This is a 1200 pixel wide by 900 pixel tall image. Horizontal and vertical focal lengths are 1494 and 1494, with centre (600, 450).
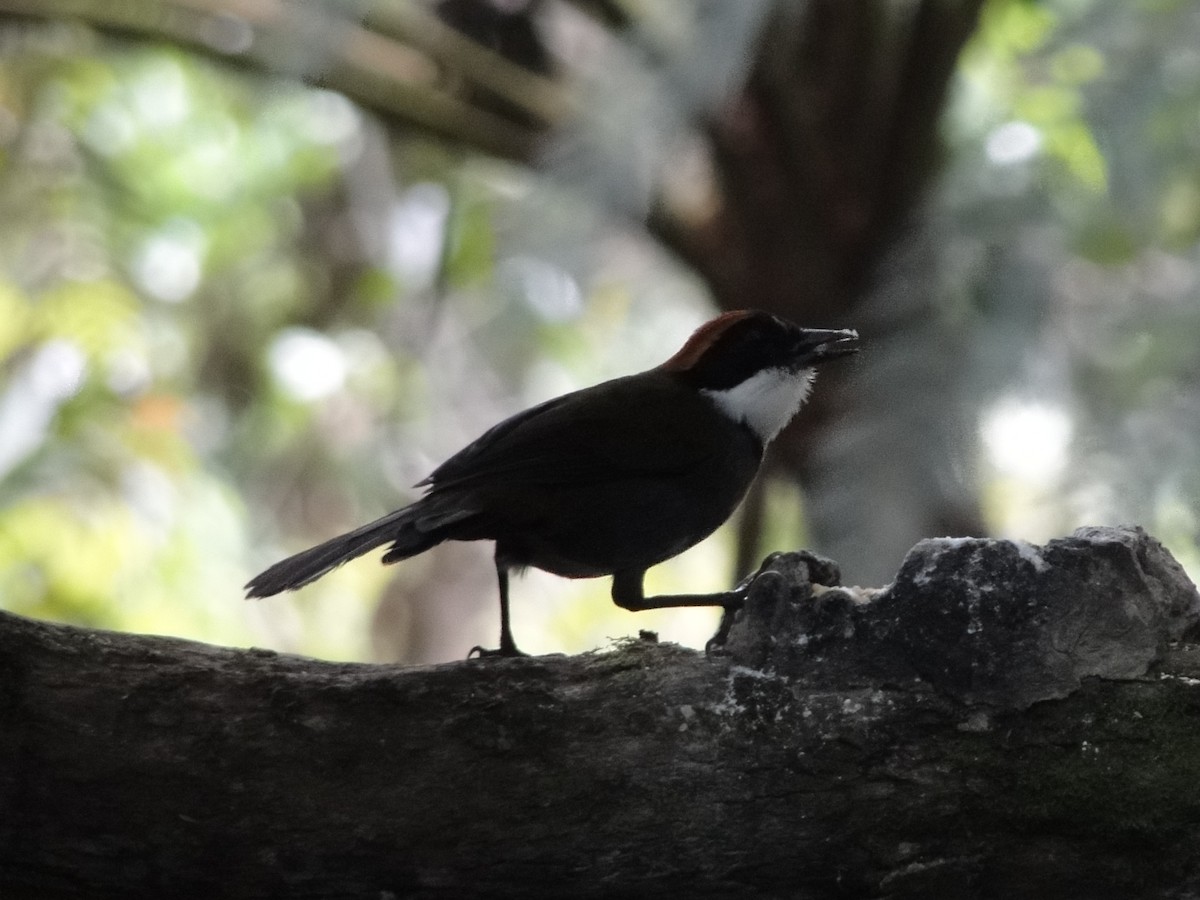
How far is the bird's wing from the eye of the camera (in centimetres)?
278

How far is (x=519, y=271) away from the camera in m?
4.32

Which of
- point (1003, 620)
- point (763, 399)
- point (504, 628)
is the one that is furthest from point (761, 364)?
point (1003, 620)

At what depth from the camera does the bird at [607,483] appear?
2.69 meters

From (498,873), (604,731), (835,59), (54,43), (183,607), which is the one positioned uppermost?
(54,43)

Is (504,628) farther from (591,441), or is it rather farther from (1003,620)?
(1003,620)

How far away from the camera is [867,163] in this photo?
14.7 ft

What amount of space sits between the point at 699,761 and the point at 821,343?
4.48 ft

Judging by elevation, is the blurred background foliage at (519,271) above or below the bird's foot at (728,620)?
above

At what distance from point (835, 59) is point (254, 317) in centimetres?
296

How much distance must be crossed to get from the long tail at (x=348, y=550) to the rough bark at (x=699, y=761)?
0.88ft

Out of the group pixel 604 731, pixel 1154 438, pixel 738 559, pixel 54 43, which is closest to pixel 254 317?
pixel 54 43

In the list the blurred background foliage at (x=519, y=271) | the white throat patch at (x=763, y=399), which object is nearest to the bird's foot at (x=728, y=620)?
the white throat patch at (x=763, y=399)

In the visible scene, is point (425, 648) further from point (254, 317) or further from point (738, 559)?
point (738, 559)

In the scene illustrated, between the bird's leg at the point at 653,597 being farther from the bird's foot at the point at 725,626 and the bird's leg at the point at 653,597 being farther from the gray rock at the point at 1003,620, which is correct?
the gray rock at the point at 1003,620
